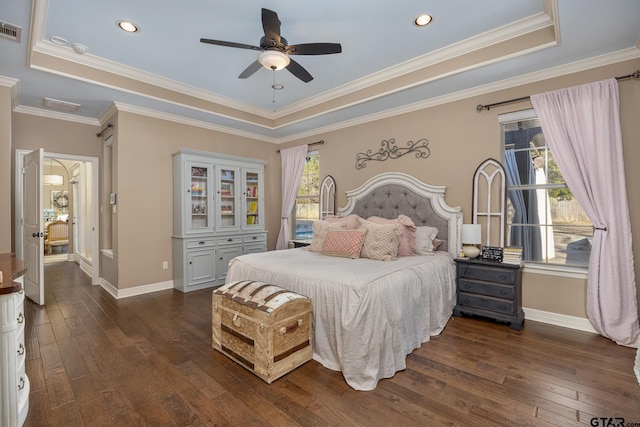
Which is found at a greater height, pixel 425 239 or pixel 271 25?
pixel 271 25

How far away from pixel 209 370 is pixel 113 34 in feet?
10.4

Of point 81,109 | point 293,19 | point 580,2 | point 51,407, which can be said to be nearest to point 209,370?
point 51,407

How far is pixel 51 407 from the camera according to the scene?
1.79 m

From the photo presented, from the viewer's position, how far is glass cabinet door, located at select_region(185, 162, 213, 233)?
438cm

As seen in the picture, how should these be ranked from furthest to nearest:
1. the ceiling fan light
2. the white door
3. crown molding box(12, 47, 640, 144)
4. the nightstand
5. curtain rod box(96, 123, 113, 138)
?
1. curtain rod box(96, 123, 113, 138)
2. the white door
3. the nightstand
4. crown molding box(12, 47, 640, 144)
5. the ceiling fan light

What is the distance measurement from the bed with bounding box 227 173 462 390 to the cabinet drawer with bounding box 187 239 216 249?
1583 millimetres

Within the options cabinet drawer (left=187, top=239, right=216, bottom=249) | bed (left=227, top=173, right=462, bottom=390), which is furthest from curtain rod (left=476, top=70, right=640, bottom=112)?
cabinet drawer (left=187, top=239, right=216, bottom=249)

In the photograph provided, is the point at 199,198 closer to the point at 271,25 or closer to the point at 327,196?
the point at 327,196

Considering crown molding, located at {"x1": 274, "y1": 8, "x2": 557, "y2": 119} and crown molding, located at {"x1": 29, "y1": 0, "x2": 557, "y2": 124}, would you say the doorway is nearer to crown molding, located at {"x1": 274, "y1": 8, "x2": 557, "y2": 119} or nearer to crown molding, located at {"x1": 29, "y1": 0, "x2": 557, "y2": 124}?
crown molding, located at {"x1": 29, "y1": 0, "x2": 557, "y2": 124}

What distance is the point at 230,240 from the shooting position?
4.81 m

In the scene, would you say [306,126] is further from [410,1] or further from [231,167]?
[410,1]

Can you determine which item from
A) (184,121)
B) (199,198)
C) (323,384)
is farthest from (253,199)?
(323,384)

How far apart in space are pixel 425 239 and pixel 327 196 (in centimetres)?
201

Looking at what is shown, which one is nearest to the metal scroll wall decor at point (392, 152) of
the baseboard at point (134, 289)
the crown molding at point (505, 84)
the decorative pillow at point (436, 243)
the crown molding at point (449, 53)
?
the crown molding at point (505, 84)
